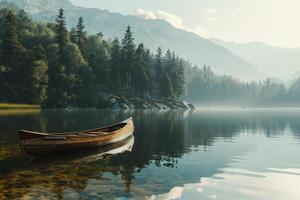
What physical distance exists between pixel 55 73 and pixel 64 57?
746 centimetres

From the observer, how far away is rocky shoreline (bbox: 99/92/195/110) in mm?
134625

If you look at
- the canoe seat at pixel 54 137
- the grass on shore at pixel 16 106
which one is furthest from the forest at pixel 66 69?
the canoe seat at pixel 54 137

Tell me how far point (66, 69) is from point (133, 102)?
30.1 m

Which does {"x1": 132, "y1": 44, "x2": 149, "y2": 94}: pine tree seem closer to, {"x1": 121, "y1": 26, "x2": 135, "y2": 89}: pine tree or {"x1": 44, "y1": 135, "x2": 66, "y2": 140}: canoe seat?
{"x1": 121, "y1": 26, "x2": 135, "y2": 89}: pine tree

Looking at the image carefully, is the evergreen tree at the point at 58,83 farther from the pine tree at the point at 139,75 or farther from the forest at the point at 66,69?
the pine tree at the point at 139,75

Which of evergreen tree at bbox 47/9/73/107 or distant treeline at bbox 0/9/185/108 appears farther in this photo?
evergreen tree at bbox 47/9/73/107

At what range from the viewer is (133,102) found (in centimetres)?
14475

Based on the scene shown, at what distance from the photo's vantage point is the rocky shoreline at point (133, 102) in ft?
442

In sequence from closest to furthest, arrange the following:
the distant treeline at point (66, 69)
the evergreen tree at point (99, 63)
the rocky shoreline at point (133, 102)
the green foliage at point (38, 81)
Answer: the green foliage at point (38, 81)
the distant treeline at point (66, 69)
the rocky shoreline at point (133, 102)
the evergreen tree at point (99, 63)

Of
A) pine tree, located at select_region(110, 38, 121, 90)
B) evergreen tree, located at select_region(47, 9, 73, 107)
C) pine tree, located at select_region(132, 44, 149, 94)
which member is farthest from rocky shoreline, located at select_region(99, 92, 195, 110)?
evergreen tree, located at select_region(47, 9, 73, 107)

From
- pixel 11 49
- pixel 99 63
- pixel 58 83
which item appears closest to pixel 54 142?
pixel 11 49

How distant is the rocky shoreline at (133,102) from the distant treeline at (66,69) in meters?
2.36

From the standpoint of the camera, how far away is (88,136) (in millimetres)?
33906

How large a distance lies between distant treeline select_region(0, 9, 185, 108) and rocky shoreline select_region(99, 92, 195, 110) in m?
2.36
